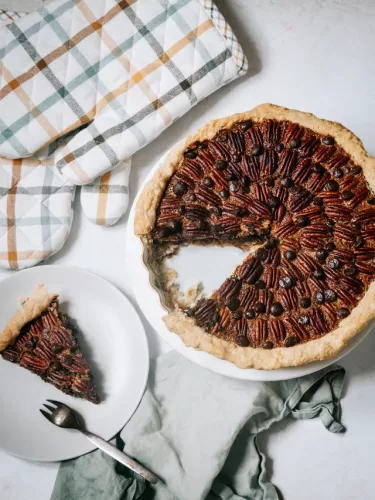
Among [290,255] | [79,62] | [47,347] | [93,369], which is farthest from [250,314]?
[79,62]

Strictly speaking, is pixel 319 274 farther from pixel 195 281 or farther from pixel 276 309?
pixel 195 281

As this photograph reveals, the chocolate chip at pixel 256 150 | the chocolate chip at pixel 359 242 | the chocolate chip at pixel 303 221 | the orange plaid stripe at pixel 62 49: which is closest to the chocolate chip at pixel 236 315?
the chocolate chip at pixel 303 221

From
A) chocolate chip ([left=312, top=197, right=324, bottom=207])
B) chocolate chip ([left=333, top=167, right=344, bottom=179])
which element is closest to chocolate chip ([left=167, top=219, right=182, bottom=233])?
chocolate chip ([left=312, top=197, right=324, bottom=207])

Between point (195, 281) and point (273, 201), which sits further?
point (195, 281)

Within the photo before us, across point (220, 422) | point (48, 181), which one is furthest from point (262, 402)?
point (48, 181)

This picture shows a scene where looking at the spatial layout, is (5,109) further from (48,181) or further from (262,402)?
(262,402)

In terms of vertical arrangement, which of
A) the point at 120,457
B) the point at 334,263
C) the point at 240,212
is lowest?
the point at 120,457
